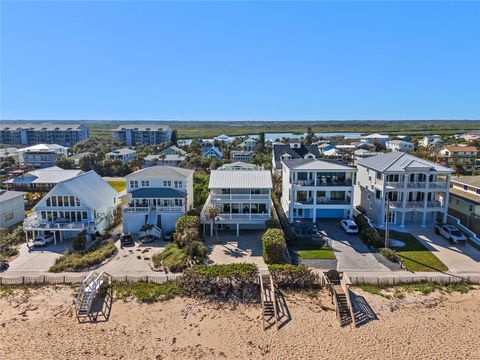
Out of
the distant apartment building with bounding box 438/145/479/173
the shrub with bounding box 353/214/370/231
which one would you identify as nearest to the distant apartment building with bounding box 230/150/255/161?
the distant apartment building with bounding box 438/145/479/173

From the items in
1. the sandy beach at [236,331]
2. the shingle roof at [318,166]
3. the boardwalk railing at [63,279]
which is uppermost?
the shingle roof at [318,166]

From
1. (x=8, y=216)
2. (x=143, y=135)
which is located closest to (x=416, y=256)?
(x=8, y=216)

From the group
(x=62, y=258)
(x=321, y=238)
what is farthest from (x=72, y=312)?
(x=321, y=238)

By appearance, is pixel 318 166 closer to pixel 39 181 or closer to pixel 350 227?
pixel 350 227

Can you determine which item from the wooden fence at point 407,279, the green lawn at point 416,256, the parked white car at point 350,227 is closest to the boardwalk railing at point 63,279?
the wooden fence at point 407,279

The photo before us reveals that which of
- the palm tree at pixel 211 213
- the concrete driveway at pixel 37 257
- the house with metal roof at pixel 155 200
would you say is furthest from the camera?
the house with metal roof at pixel 155 200

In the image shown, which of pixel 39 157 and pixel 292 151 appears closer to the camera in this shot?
pixel 292 151

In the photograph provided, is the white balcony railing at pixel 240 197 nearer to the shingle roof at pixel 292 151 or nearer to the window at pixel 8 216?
the window at pixel 8 216
